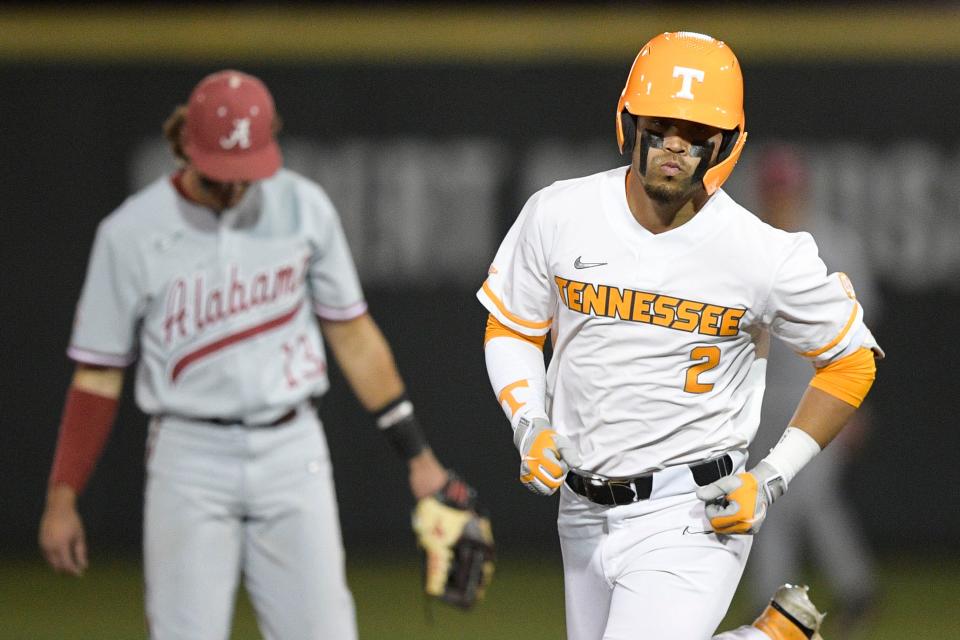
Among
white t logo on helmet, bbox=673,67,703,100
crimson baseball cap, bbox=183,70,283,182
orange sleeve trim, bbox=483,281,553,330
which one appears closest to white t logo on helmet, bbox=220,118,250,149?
crimson baseball cap, bbox=183,70,283,182

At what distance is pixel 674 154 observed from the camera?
3.94m

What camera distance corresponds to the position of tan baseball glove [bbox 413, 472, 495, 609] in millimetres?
4883

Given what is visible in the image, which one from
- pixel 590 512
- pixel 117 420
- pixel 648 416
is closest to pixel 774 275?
pixel 648 416

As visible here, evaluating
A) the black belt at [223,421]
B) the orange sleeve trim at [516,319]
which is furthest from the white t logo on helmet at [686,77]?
the black belt at [223,421]

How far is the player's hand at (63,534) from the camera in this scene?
4.67 m

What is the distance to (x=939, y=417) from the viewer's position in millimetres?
8820

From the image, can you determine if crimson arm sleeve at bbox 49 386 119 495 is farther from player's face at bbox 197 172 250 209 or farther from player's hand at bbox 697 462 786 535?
player's hand at bbox 697 462 786 535

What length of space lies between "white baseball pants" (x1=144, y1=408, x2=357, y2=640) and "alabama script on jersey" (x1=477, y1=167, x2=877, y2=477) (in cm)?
88

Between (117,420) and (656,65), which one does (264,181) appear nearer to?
(656,65)

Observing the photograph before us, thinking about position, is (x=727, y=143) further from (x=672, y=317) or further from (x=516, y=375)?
(x=516, y=375)

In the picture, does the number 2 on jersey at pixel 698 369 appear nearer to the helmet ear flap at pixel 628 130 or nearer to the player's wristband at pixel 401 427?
the helmet ear flap at pixel 628 130

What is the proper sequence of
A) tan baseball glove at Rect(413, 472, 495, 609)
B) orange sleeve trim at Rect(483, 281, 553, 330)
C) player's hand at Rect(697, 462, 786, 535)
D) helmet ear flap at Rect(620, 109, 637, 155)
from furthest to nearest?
tan baseball glove at Rect(413, 472, 495, 609) → orange sleeve trim at Rect(483, 281, 553, 330) → helmet ear flap at Rect(620, 109, 637, 155) → player's hand at Rect(697, 462, 786, 535)

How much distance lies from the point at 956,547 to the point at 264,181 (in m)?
5.62

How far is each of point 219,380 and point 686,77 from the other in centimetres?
173
